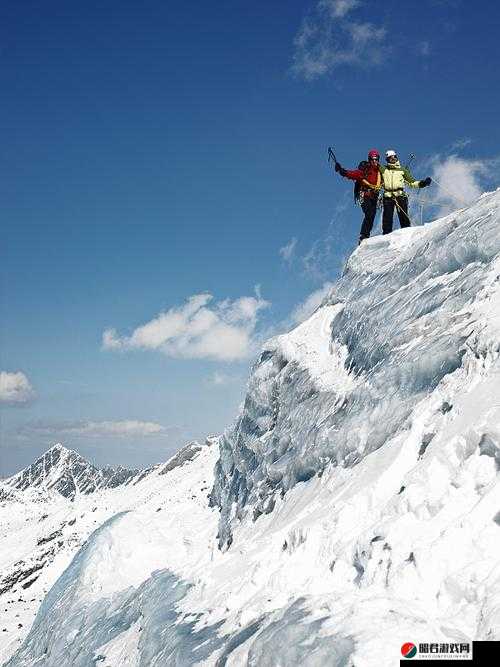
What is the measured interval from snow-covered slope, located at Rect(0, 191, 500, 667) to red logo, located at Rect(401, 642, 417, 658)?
0.06 meters

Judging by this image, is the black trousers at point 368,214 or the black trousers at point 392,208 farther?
the black trousers at point 368,214

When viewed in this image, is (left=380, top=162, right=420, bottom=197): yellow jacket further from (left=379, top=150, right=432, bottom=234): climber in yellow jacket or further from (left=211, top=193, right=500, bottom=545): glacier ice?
(left=211, top=193, right=500, bottom=545): glacier ice

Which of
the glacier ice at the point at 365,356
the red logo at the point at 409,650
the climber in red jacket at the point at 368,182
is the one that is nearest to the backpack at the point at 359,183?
the climber in red jacket at the point at 368,182

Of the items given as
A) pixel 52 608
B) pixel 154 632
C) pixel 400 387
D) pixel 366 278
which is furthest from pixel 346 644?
pixel 52 608

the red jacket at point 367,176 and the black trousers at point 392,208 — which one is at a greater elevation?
the red jacket at point 367,176

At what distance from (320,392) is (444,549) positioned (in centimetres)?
928

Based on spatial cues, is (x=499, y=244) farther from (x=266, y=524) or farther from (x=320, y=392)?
(x=266, y=524)

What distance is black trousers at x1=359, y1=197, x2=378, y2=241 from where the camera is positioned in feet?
63.9

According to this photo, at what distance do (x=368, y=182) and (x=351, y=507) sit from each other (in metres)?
13.8

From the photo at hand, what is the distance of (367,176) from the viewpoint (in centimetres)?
1948

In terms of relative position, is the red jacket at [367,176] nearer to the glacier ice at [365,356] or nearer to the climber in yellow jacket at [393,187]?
the climber in yellow jacket at [393,187]

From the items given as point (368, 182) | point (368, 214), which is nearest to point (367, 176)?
point (368, 182)

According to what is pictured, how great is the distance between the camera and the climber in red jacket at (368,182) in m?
19.4

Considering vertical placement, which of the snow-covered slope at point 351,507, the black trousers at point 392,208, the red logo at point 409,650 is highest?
the black trousers at point 392,208
